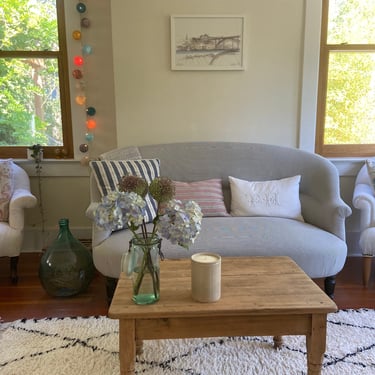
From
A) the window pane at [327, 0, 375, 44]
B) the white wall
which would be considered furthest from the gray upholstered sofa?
the window pane at [327, 0, 375, 44]

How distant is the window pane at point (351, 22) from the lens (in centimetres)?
288

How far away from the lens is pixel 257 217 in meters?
2.39

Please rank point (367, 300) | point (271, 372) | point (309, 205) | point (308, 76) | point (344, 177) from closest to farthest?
point (271, 372) → point (367, 300) → point (309, 205) → point (308, 76) → point (344, 177)

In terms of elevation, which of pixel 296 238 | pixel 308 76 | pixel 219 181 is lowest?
pixel 296 238

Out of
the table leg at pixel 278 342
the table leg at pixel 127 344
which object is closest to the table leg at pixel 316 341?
the table leg at pixel 278 342

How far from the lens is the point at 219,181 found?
2.57 meters

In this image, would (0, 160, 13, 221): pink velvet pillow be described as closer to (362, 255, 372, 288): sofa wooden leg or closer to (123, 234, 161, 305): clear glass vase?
(123, 234, 161, 305): clear glass vase

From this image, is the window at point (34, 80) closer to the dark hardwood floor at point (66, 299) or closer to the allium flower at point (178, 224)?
the dark hardwood floor at point (66, 299)

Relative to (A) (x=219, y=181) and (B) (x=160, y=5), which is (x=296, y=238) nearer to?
(A) (x=219, y=181)

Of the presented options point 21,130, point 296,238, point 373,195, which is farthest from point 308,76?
point 21,130

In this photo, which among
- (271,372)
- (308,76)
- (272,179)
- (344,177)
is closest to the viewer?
(271,372)

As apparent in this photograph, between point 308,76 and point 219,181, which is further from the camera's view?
point 308,76

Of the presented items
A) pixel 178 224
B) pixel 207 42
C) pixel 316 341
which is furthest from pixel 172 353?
pixel 207 42

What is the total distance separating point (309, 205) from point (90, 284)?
1.56 metres
